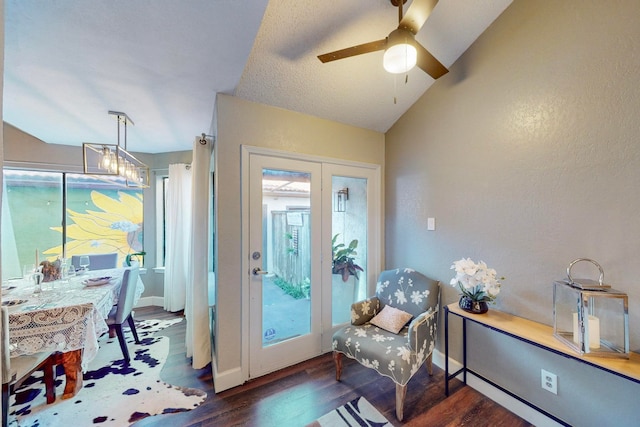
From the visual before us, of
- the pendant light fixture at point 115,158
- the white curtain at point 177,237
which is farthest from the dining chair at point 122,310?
the white curtain at point 177,237

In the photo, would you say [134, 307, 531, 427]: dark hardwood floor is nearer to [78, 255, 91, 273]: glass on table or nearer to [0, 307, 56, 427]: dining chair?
[0, 307, 56, 427]: dining chair

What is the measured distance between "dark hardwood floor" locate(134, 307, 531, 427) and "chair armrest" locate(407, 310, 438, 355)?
374 mm

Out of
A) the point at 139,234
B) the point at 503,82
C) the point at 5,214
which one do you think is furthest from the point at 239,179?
the point at 5,214

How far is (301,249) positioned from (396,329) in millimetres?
1098

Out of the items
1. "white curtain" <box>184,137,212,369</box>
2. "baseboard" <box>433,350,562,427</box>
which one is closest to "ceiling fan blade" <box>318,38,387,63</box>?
"white curtain" <box>184,137,212,369</box>

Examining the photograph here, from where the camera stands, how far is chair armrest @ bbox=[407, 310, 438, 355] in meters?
1.93

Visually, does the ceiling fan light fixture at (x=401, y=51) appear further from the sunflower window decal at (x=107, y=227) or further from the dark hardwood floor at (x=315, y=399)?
the sunflower window decal at (x=107, y=227)

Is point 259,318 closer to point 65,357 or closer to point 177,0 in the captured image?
point 65,357

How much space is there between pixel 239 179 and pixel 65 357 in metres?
1.91

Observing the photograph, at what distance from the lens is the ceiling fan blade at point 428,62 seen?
162cm

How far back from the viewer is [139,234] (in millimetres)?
3947

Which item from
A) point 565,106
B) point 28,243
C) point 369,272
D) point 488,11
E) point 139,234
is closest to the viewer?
point 565,106

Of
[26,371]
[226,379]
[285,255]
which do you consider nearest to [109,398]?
[26,371]

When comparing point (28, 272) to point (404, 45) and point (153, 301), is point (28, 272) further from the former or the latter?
point (404, 45)
